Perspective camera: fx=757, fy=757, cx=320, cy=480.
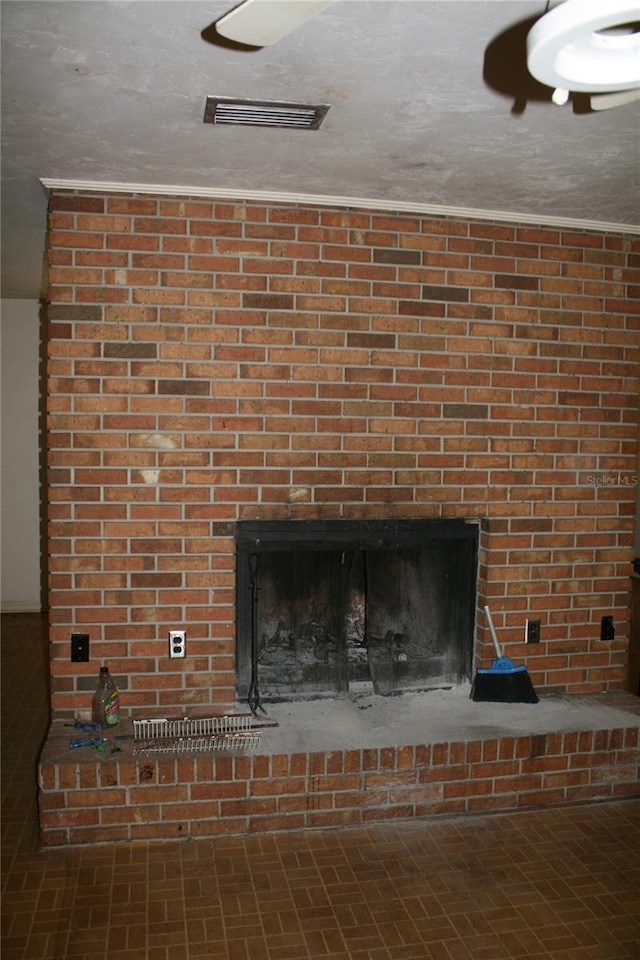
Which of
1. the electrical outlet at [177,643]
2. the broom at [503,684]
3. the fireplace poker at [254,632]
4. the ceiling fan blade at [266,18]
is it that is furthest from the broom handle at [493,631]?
the ceiling fan blade at [266,18]

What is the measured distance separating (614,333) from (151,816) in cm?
263

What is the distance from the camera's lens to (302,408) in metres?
2.94

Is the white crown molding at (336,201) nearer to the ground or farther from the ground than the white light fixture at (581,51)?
farther from the ground

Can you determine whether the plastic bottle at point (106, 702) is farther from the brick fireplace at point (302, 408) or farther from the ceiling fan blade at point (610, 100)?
the ceiling fan blade at point (610, 100)

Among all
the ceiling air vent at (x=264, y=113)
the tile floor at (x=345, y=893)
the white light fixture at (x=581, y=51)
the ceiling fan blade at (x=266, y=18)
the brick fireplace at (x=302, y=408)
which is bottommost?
the tile floor at (x=345, y=893)

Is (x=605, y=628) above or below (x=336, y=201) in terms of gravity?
below

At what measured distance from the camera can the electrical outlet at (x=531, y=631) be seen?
3.21 meters

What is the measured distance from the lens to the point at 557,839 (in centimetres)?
271

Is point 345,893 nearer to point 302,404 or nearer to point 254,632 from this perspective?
point 254,632

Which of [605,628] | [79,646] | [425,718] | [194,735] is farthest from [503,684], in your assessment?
[79,646]

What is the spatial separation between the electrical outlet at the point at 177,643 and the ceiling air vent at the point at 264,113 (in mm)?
1788

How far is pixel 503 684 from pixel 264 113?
7.63ft

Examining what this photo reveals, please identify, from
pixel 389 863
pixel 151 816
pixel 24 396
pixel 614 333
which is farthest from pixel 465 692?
pixel 24 396

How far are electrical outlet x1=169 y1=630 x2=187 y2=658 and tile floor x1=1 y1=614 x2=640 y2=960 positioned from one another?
0.66m
